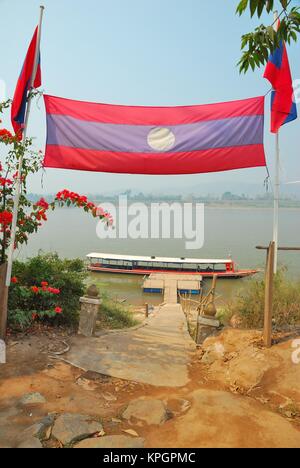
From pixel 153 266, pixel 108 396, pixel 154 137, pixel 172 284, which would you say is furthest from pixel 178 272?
pixel 108 396

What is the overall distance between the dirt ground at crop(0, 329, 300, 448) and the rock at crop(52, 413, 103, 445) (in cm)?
9

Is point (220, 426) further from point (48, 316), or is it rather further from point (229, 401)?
point (48, 316)

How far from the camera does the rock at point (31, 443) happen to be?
2967 mm

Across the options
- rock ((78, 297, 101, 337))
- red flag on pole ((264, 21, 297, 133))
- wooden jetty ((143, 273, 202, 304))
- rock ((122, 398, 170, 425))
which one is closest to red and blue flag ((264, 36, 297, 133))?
red flag on pole ((264, 21, 297, 133))

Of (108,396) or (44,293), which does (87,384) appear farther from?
(44,293)

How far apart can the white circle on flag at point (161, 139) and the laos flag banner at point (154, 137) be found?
18 millimetres

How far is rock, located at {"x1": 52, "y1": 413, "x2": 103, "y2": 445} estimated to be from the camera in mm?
3121

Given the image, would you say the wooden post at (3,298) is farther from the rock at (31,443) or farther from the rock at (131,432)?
the rock at (131,432)

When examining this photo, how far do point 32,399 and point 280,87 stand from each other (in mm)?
6040

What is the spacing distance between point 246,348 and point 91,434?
9.42 feet

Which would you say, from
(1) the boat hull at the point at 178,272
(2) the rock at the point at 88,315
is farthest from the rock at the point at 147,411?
(1) the boat hull at the point at 178,272

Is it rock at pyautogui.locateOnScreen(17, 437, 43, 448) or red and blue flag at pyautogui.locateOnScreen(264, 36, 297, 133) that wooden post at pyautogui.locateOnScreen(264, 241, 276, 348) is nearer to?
red and blue flag at pyautogui.locateOnScreen(264, 36, 297, 133)

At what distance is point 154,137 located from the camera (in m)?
6.17

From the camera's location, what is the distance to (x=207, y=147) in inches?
237
